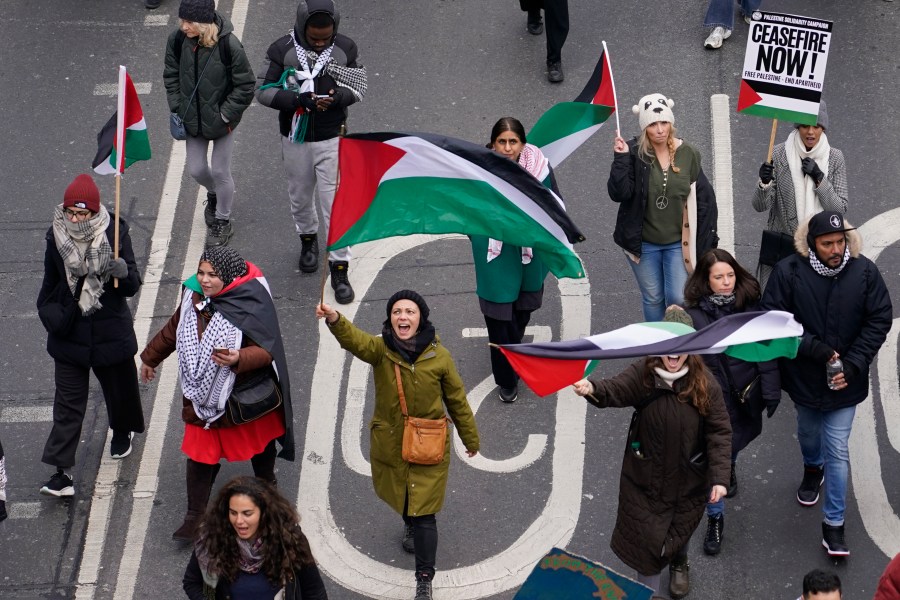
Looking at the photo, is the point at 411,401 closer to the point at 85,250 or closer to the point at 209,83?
the point at 85,250

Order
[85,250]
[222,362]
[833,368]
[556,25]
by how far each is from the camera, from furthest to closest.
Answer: [556,25]
[85,250]
[833,368]
[222,362]

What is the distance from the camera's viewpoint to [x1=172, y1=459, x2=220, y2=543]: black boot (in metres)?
9.26

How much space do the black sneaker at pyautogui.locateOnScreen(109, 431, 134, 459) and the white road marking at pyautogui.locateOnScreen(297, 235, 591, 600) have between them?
3.65ft

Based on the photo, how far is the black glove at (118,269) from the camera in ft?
30.4

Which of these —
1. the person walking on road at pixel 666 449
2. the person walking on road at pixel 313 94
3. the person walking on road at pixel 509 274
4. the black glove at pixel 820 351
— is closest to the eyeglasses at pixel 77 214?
A: the person walking on road at pixel 313 94

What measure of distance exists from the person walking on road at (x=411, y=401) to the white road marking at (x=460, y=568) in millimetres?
356

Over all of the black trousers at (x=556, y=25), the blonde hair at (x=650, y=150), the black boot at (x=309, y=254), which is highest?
the black trousers at (x=556, y=25)

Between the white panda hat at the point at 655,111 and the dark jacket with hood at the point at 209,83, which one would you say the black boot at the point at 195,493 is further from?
the white panda hat at the point at 655,111

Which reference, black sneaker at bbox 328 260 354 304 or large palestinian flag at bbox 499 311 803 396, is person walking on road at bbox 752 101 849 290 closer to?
large palestinian flag at bbox 499 311 803 396

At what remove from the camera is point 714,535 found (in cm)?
918

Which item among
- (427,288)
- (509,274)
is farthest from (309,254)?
(509,274)

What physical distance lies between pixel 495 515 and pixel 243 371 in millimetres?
1810

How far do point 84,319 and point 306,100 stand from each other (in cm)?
220

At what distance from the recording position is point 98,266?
30.3ft
